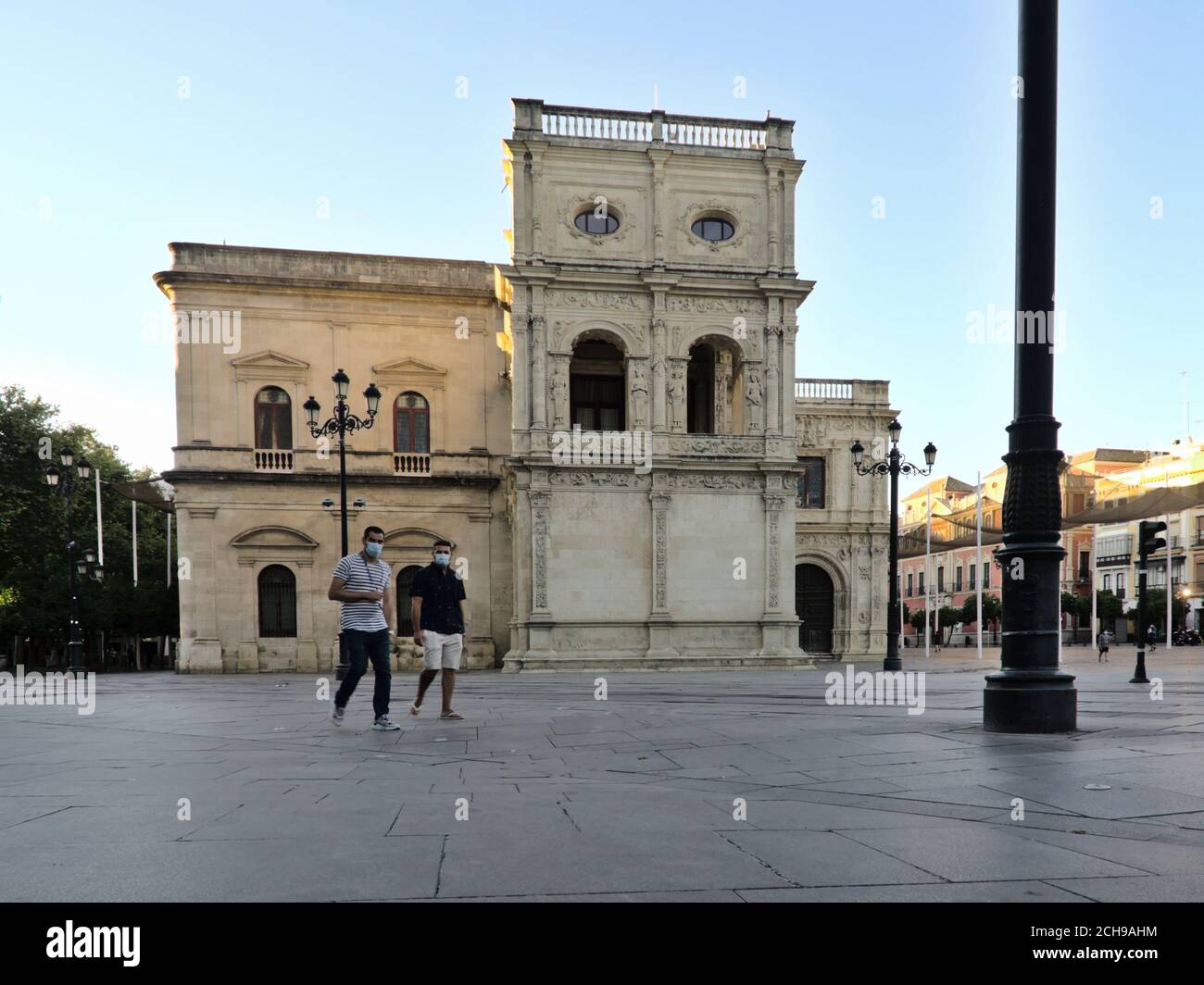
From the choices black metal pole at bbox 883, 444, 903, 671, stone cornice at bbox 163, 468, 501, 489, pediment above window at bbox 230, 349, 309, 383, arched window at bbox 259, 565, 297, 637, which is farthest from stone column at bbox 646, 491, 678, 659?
pediment above window at bbox 230, 349, 309, 383

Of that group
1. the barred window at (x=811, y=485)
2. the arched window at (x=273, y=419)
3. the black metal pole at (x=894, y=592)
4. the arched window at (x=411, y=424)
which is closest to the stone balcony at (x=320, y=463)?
the arched window at (x=273, y=419)

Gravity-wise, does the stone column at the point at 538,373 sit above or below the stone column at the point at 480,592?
above

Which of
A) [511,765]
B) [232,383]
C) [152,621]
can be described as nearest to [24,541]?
[152,621]

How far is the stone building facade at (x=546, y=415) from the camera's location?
2572 cm

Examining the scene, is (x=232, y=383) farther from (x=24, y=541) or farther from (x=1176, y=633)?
(x=1176, y=633)

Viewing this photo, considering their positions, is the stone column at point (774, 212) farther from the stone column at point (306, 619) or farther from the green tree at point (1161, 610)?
the green tree at point (1161, 610)

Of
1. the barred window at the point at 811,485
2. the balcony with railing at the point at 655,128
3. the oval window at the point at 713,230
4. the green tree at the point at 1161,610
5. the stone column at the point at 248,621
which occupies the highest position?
the balcony with railing at the point at 655,128

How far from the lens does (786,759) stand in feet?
22.4

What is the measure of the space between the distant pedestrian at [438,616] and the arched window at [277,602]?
66.9 ft

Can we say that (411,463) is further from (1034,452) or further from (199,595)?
(1034,452)

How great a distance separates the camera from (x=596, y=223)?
26.8 meters

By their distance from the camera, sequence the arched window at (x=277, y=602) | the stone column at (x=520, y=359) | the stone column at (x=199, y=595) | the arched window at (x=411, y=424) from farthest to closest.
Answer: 1. the arched window at (x=411, y=424)
2. the arched window at (x=277, y=602)
3. the stone column at (x=199, y=595)
4. the stone column at (x=520, y=359)

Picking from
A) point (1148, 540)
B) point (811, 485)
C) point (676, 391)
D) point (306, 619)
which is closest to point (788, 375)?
point (676, 391)

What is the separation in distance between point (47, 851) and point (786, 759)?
4894 mm
